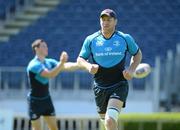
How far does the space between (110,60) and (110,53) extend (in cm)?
10

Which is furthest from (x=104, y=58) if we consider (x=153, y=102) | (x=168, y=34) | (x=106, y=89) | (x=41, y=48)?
(x=168, y=34)

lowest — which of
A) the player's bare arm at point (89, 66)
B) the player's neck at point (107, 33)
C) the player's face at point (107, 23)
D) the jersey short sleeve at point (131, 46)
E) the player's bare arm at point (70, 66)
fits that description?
the player's bare arm at point (70, 66)

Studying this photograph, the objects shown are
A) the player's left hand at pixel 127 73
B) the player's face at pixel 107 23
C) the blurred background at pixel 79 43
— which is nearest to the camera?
the player's left hand at pixel 127 73

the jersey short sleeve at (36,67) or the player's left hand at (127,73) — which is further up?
the player's left hand at (127,73)

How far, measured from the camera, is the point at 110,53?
9688 mm

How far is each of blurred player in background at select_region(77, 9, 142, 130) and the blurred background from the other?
750cm

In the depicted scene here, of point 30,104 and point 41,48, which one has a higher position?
point 41,48

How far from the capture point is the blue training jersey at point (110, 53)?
970 centimetres

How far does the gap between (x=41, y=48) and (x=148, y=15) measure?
335 inches

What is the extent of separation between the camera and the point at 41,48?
12.3 m

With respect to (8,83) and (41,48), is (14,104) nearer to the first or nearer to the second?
(8,83)

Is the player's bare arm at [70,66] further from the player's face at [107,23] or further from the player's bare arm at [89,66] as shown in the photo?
the player's face at [107,23]

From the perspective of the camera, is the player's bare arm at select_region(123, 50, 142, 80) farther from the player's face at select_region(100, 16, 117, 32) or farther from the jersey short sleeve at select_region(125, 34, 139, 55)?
the player's face at select_region(100, 16, 117, 32)

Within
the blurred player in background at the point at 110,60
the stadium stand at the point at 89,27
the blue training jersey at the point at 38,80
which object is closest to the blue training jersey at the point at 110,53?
the blurred player in background at the point at 110,60
